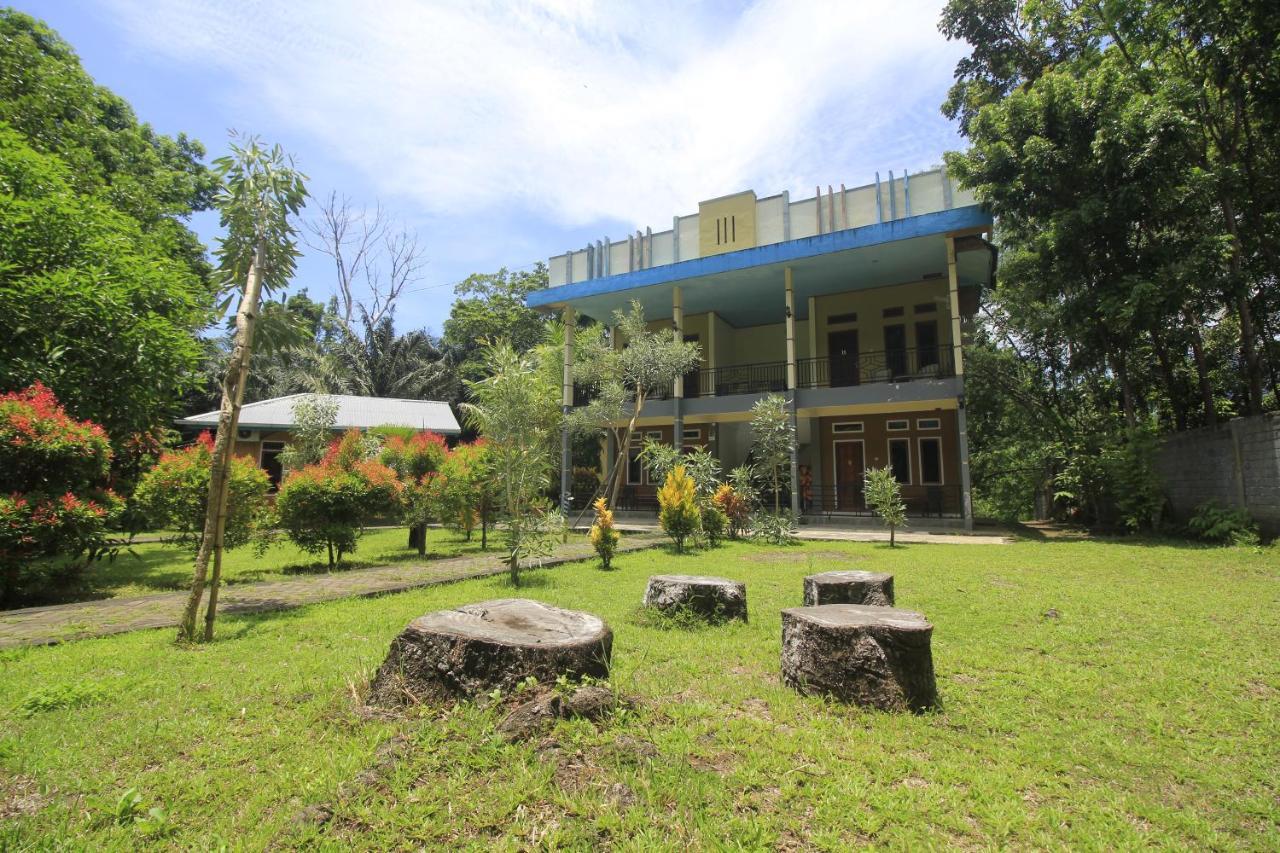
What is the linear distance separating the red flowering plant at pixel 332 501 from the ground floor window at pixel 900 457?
1328cm

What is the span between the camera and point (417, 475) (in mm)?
10906

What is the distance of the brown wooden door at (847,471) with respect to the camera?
16469 millimetres

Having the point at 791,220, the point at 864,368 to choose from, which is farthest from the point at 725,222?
the point at 864,368

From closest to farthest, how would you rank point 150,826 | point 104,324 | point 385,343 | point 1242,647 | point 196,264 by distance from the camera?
point 150,826, point 1242,647, point 104,324, point 196,264, point 385,343

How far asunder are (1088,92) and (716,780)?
1376 cm

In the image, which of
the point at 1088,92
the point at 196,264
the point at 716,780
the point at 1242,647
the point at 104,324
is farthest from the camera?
the point at 196,264

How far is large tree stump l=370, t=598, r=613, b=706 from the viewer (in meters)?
2.80

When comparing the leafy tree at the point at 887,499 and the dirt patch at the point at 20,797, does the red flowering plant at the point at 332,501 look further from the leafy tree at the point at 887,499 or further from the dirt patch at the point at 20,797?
the leafy tree at the point at 887,499

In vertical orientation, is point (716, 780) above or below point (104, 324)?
below

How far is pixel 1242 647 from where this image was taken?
4.09 metres

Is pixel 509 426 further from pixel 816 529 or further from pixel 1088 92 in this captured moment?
pixel 1088 92

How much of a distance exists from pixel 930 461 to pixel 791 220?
7.58 meters

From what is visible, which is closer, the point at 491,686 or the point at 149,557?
the point at 491,686

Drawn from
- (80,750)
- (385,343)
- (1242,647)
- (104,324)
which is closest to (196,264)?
(104,324)
